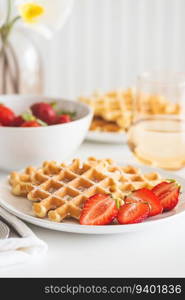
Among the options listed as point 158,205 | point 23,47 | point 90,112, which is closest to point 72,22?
point 23,47

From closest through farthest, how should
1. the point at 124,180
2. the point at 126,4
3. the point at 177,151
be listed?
the point at 124,180 < the point at 177,151 < the point at 126,4

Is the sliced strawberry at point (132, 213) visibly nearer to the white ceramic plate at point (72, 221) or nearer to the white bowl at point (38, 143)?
the white ceramic plate at point (72, 221)

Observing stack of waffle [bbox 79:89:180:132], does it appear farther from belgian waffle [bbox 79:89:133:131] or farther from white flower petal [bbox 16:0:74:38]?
white flower petal [bbox 16:0:74:38]

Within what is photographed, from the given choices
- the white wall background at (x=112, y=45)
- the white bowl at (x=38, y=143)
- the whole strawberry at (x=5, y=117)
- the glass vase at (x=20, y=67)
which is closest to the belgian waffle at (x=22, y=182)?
the white bowl at (x=38, y=143)

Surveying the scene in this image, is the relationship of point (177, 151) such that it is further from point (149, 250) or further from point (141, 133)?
point (149, 250)

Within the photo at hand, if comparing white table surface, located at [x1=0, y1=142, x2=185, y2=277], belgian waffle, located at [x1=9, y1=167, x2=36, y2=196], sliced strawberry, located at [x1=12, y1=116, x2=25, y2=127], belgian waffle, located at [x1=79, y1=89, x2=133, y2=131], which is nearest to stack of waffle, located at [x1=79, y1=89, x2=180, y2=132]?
belgian waffle, located at [x1=79, y1=89, x2=133, y2=131]

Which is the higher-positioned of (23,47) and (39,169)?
(23,47)
